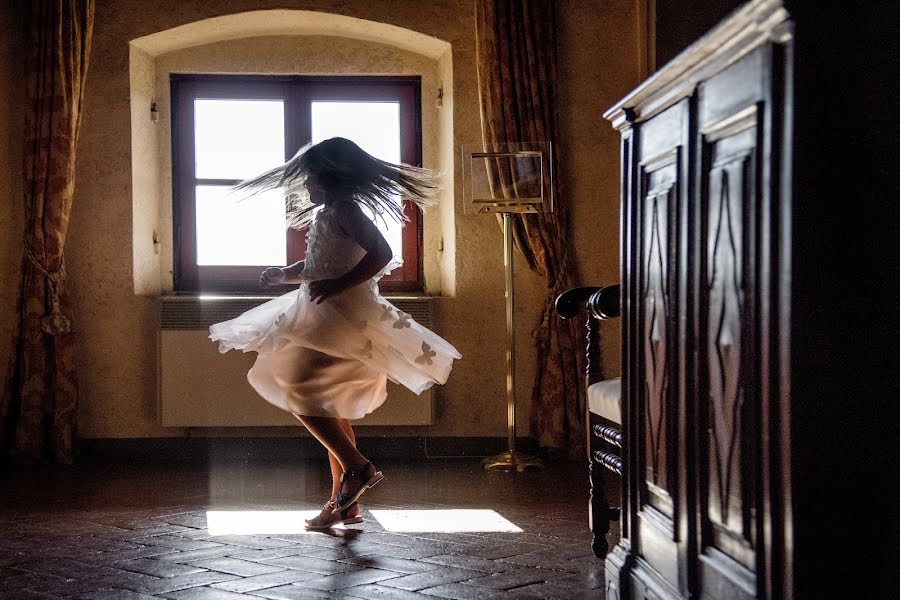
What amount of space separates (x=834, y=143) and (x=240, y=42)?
460 cm

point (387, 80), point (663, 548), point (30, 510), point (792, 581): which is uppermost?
point (387, 80)

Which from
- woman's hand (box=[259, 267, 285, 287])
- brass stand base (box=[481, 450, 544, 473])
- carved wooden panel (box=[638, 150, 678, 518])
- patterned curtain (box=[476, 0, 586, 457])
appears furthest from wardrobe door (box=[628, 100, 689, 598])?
patterned curtain (box=[476, 0, 586, 457])

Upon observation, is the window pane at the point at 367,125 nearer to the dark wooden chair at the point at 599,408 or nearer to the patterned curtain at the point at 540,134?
the patterned curtain at the point at 540,134

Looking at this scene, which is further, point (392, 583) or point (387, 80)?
point (387, 80)

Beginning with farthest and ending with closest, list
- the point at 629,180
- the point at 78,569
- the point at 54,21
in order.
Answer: the point at 54,21, the point at 78,569, the point at 629,180

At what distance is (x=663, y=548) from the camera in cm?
185

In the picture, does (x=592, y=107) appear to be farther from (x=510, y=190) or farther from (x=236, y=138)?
(x=236, y=138)

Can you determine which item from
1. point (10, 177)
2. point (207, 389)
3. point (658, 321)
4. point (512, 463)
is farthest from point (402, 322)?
point (10, 177)

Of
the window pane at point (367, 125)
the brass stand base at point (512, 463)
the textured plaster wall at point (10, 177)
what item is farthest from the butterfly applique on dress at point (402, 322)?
the textured plaster wall at point (10, 177)

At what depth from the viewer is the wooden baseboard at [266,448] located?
500 centimetres

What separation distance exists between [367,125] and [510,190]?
46.3 inches

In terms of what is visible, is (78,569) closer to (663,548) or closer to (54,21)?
(663,548)

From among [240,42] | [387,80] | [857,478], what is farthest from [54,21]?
[857,478]

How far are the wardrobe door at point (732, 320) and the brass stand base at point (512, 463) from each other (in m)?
2.98
